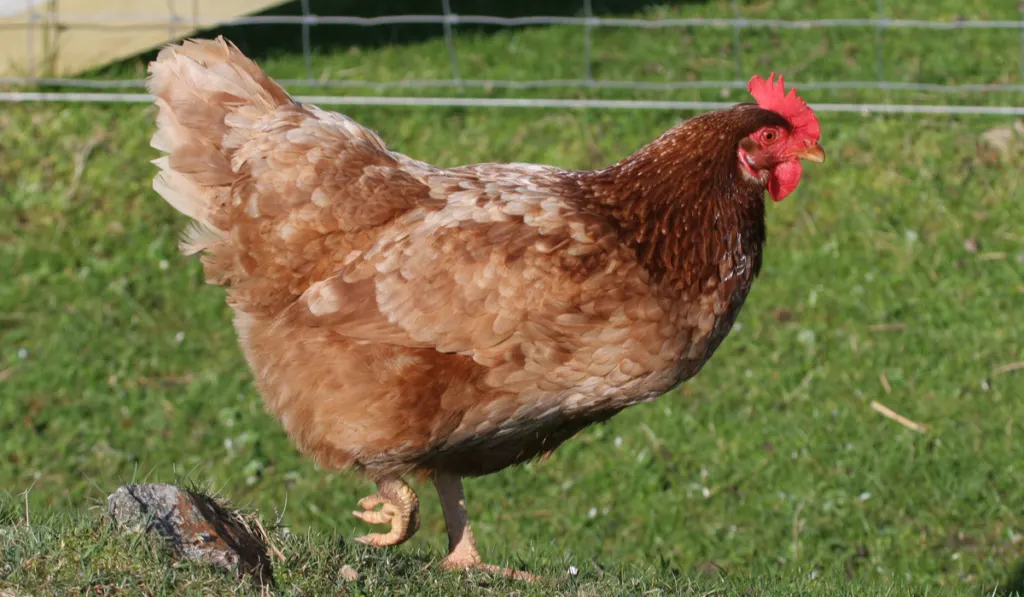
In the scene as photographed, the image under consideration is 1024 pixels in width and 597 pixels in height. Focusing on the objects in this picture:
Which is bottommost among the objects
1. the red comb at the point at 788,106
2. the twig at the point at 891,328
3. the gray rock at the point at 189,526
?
the twig at the point at 891,328

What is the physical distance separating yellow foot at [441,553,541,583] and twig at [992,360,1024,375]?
3401 mm

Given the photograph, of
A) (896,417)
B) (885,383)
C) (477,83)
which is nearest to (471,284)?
(896,417)

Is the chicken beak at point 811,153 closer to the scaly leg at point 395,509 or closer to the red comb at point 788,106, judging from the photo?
the red comb at point 788,106

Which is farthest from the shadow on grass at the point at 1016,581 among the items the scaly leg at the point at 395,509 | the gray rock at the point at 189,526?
the gray rock at the point at 189,526

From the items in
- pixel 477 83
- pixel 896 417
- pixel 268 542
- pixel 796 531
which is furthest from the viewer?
pixel 477 83

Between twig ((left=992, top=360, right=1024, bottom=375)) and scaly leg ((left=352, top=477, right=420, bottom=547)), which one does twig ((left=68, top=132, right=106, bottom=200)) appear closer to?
scaly leg ((left=352, top=477, right=420, bottom=547))

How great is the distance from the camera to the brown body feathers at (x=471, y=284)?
380 centimetres

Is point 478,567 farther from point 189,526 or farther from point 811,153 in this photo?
point 811,153

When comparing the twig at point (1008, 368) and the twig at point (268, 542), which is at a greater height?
the twig at point (268, 542)

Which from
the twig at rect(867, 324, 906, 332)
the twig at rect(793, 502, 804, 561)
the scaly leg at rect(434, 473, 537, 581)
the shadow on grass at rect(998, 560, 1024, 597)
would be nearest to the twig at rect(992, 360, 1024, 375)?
the twig at rect(867, 324, 906, 332)

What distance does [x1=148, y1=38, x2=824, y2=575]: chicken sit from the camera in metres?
3.81

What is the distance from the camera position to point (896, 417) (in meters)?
6.17

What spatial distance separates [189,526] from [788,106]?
2373mm

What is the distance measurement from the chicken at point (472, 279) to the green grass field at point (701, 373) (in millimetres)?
489
